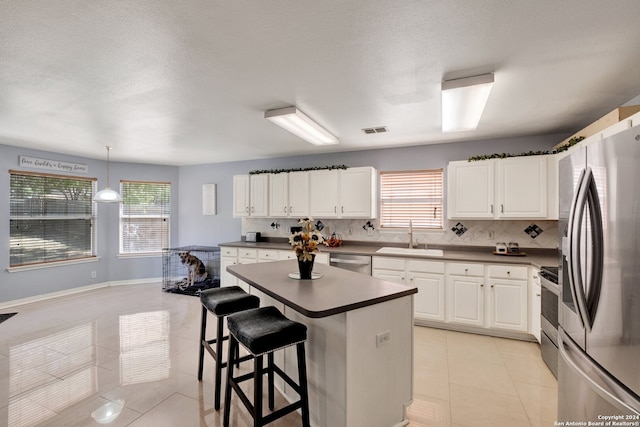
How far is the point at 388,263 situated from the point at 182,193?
190 inches

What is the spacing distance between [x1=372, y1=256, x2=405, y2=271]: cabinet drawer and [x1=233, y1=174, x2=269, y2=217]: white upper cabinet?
217 cm

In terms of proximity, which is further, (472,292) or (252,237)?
(252,237)

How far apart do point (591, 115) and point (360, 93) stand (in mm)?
2593

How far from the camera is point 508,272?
3.37 metres

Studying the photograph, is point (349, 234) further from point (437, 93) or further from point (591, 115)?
point (591, 115)

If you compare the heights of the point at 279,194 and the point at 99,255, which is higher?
the point at 279,194

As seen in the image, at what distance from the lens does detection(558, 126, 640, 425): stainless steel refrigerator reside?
120 cm

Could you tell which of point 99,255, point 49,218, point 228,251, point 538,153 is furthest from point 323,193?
point 49,218

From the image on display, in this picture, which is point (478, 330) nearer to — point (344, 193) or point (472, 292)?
point (472, 292)

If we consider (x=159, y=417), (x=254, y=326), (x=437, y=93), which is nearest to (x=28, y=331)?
(x=159, y=417)

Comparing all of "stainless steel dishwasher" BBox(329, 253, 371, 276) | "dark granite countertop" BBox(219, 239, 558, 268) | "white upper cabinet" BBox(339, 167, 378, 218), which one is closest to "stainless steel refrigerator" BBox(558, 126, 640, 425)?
"dark granite countertop" BBox(219, 239, 558, 268)

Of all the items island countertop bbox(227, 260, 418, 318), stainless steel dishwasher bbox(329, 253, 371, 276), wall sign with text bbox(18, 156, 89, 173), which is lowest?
stainless steel dishwasher bbox(329, 253, 371, 276)

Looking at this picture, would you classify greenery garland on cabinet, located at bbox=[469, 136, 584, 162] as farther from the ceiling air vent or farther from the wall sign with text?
the wall sign with text

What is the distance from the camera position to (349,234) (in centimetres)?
494
